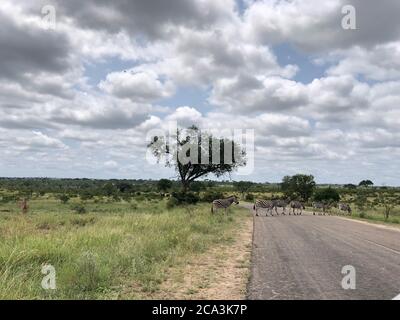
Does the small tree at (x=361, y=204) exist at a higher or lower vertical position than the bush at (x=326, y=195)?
lower

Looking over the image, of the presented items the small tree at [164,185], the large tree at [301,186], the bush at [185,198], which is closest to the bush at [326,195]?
the large tree at [301,186]

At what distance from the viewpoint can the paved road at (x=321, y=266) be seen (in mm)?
8719

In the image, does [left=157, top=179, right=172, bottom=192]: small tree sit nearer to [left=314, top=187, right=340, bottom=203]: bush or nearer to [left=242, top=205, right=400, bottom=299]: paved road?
[left=314, top=187, right=340, bottom=203]: bush

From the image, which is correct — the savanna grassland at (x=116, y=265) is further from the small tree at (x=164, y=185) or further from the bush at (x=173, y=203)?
the small tree at (x=164, y=185)

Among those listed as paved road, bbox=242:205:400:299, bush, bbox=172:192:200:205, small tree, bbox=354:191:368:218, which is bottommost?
paved road, bbox=242:205:400:299

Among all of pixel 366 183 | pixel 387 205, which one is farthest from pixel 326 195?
pixel 366 183

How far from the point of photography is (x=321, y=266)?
1166cm

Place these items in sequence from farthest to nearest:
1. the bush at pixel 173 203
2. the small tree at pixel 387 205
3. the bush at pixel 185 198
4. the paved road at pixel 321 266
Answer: the bush at pixel 185 198
the bush at pixel 173 203
the small tree at pixel 387 205
the paved road at pixel 321 266

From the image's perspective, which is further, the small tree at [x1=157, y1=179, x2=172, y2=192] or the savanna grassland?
the small tree at [x1=157, y1=179, x2=172, y2=192]

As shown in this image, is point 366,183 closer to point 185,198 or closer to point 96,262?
point 185,198

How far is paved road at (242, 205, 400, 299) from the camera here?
8719mm

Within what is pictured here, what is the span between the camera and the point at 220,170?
184 feet

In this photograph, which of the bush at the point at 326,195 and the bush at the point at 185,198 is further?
the bush at the point at 326,195

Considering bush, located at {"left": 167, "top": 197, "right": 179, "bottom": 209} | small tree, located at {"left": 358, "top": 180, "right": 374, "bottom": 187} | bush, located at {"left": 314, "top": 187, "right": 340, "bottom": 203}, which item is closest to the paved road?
bush, located at {"left": 167, "top": 197, "right": 179, "bottom": 209}
